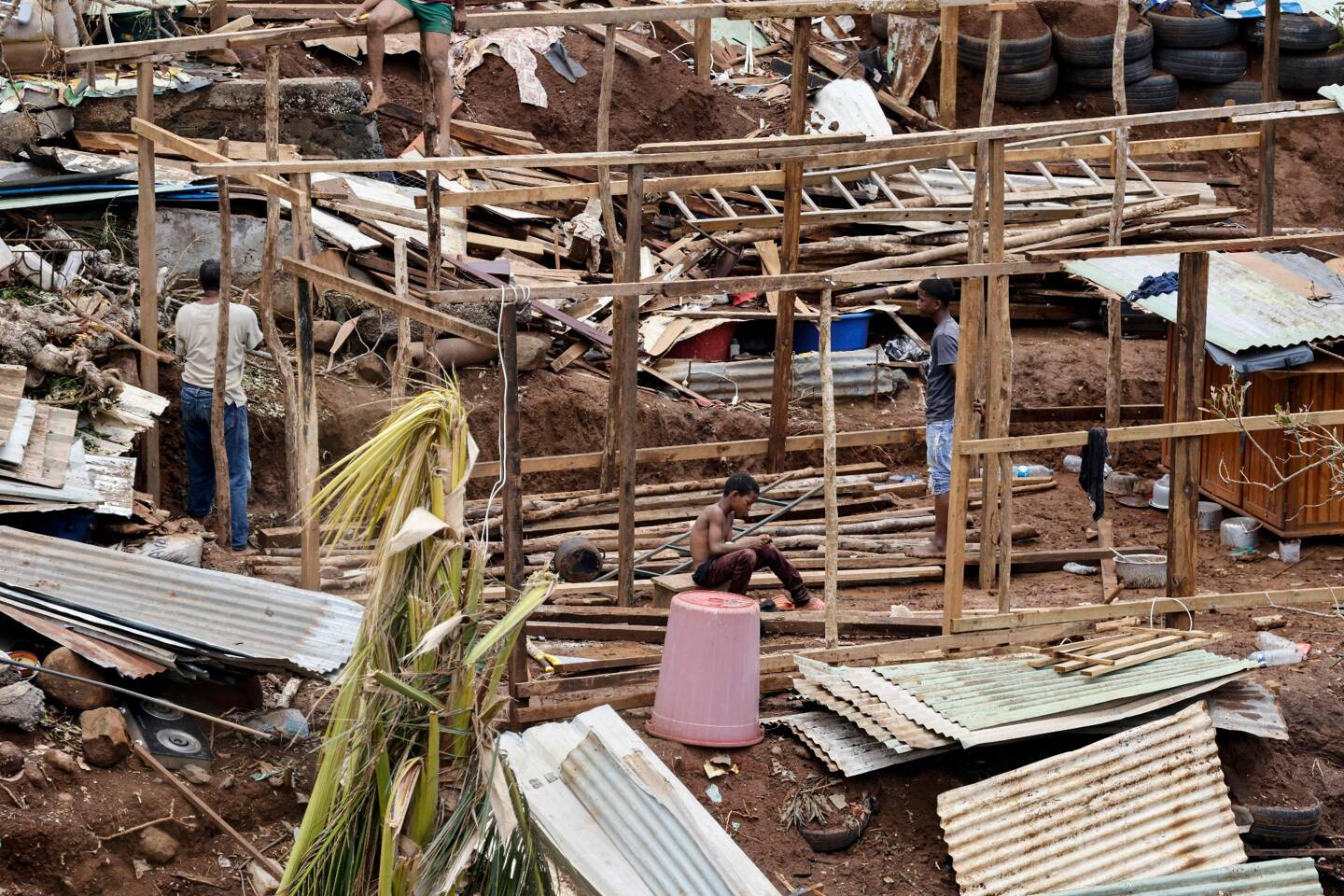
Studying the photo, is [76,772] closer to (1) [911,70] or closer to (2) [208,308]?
(2) [208,308]

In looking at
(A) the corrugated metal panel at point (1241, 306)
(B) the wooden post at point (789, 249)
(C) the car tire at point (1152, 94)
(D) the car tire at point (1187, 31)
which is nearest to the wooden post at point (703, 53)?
(C) the car tire at point (1152, 94)

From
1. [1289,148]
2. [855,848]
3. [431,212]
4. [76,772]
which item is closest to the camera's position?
[76,772]

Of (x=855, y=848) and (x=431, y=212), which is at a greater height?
(x=431, y=212)

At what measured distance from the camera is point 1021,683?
7934 mm

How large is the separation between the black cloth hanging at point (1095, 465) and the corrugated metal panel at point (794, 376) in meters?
5.37

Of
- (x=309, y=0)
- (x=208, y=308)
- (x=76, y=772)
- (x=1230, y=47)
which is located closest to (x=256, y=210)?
(x=208, y=308)

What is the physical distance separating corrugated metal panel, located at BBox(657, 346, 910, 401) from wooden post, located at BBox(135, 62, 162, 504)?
4717 millimetres

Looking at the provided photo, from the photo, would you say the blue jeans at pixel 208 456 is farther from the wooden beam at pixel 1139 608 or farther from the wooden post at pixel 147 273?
the wooden beam at pixel 1139 608

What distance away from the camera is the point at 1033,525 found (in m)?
11.8

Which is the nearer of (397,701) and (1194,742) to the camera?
(397,701)

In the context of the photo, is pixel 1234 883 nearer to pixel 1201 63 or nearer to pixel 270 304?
pixel 270 304

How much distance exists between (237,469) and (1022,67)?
41.3ft

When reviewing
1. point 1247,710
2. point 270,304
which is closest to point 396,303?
point 270,304

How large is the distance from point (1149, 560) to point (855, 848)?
4093 mm
